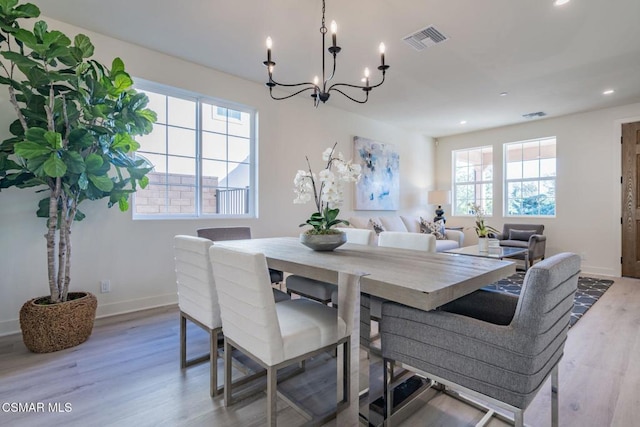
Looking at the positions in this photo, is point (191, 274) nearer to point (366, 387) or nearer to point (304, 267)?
point (304, 267)

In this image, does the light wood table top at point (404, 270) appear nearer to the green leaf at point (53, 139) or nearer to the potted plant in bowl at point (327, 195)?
the potted plant in bowl at point (327, 195)

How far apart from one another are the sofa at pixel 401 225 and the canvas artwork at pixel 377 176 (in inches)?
9.8

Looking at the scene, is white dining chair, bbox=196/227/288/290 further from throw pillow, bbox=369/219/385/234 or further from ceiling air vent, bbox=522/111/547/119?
ceiling air vent, bbox=522/111/547/119

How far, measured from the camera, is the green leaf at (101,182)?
226cm

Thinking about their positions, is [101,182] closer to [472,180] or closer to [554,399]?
[554,399]

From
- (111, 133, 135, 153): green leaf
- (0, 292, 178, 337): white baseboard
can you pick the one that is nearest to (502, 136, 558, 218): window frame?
(0, 292, 178, 337): white baseboard

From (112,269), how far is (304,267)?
2.42 metres

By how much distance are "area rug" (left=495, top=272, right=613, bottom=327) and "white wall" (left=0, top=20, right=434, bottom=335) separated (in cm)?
Answer: 295

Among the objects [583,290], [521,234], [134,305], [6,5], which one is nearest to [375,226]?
[521,234]

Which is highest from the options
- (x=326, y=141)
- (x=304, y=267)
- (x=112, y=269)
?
(x=326, y=141)

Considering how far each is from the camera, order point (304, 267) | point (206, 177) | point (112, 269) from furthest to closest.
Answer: point (206, 177)
point (112, 269)
point (304, 267)

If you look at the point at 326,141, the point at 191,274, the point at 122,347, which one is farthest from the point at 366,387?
the point at 326,141

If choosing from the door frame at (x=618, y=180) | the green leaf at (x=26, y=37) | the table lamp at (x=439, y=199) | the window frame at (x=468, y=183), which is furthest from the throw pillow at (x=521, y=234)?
the green leaf at (x=26, y=37)

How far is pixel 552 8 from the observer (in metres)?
2.46
